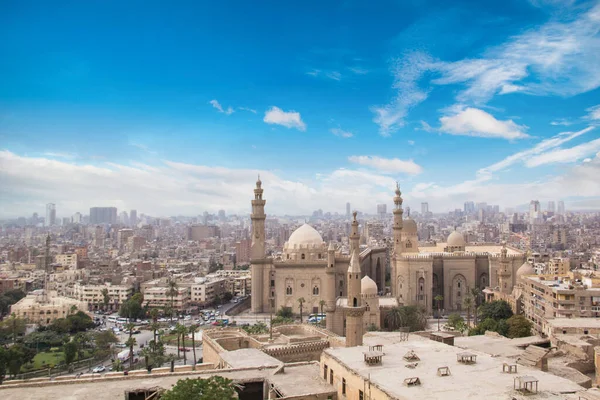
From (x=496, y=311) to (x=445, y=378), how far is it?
2126 cm

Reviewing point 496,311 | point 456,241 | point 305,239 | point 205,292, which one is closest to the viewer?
point 496,311

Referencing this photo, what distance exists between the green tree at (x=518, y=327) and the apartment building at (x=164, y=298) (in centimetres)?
2928

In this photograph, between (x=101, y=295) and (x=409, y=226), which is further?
(x=101, y=295)

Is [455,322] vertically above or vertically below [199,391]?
below

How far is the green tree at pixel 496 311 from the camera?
32938 mm

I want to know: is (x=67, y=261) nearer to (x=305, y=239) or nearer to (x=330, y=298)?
(x=305, y=239)

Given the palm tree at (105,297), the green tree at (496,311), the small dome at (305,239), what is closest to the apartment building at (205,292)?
the palm tree at (105,297)

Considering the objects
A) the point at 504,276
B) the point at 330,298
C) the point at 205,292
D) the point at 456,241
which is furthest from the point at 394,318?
the point at 205,292

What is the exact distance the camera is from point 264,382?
53.2 feet

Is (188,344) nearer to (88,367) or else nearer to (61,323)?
(88,367)

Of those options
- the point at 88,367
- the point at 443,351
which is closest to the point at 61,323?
the point at 88,367

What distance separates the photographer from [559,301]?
1132 inches

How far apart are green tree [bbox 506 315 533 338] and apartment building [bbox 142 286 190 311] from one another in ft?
96.1

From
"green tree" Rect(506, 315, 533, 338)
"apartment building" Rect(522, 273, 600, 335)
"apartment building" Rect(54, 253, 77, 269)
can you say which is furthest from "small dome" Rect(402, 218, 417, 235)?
"apartment building" Rect(54, 253, 77, 269)
